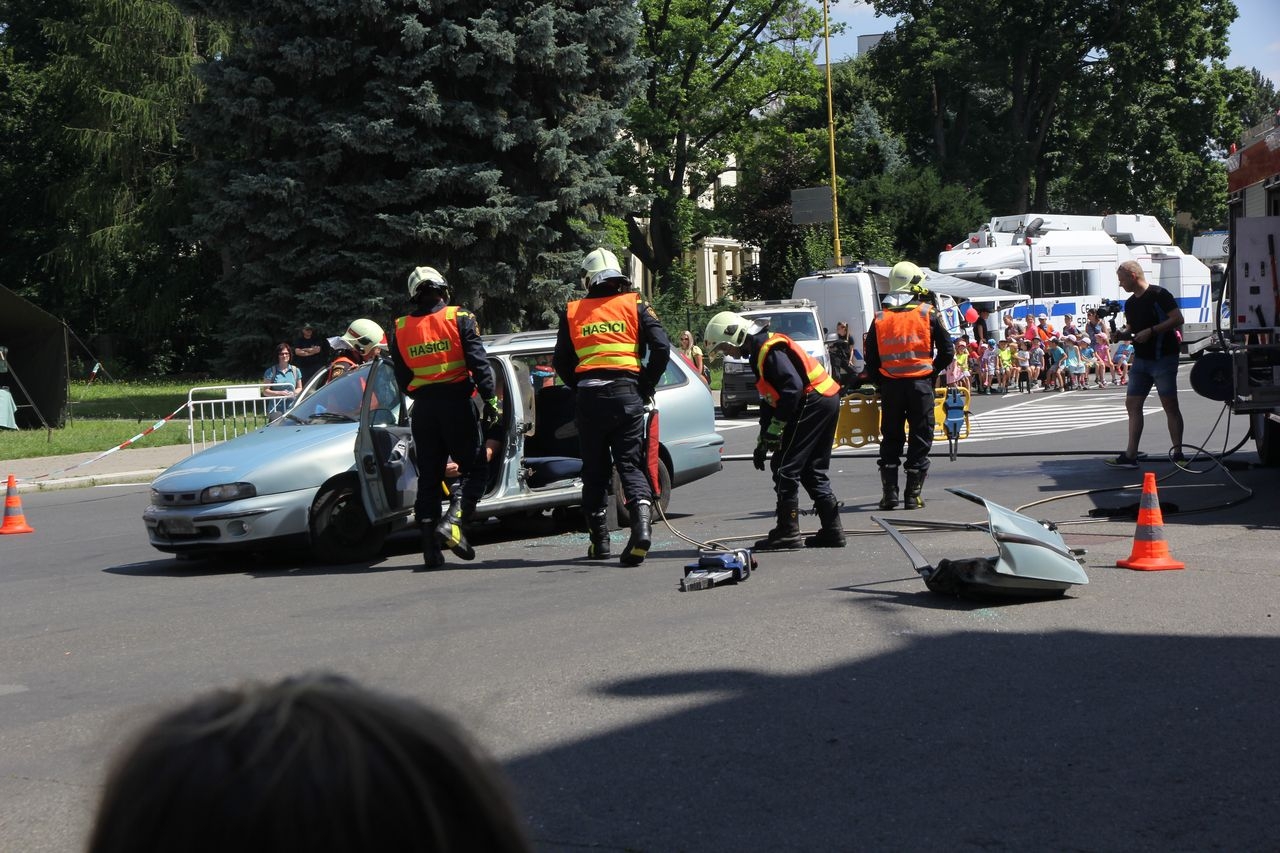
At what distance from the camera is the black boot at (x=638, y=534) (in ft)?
30.2

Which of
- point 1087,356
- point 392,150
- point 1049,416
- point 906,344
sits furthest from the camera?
point 1087,356

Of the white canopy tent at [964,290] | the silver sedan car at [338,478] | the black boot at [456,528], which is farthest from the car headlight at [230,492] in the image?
the white canopy tent at [964,290]

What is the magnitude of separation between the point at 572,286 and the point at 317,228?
213 inches

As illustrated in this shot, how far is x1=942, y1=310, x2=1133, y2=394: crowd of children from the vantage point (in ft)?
107

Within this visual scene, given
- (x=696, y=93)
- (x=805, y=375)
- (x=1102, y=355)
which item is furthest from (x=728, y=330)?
(x=696, y=93)

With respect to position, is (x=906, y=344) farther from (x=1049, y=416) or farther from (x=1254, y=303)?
(x=1049, y=416)

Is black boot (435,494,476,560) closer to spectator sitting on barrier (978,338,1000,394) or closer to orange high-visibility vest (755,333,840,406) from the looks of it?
orange high-visibility vest (755,333,840,406)

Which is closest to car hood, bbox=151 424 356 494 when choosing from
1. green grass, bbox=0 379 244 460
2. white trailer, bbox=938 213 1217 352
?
green grass, bbox=0 379 244 460

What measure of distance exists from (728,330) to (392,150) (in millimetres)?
20318

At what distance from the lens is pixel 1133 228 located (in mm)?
41781

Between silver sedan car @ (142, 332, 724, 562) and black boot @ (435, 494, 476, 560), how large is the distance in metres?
0.22

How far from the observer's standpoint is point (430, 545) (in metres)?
9.63

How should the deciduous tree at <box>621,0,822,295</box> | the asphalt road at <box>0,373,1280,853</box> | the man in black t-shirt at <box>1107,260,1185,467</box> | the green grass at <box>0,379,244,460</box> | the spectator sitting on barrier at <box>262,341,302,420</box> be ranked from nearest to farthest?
the asphalt road at <box>0,373,1280,853</box> < the man in black t-shirt at <box>1107,260,1185,467</box> < the spectator sitting on barrier at <box>262,341,302,420</box> < the green grass at <box>0,379,244,460</box> < the deciduous tree at <box>621,0,822,295</box>

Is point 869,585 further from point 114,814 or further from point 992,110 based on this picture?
point 992,110
